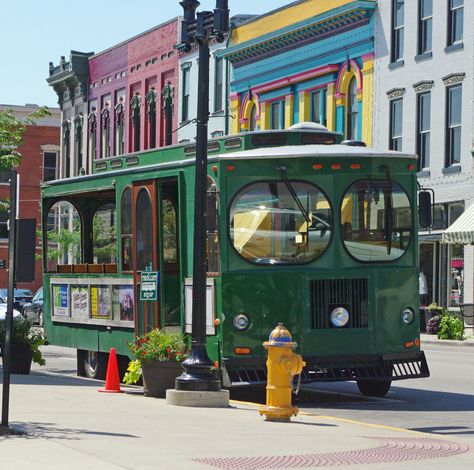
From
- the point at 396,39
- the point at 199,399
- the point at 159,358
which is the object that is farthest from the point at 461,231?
the point at 199,399

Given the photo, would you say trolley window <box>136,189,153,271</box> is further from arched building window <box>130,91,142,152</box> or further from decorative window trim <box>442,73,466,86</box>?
arched building window <box>130,91,142,152</box>

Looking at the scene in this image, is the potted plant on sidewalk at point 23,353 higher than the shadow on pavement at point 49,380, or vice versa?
the potted plant on sidewalk at point 23,353

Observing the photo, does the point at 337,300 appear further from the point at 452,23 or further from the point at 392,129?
the point at 392,129

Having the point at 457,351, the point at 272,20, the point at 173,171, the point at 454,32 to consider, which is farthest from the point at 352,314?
the point at 272,20

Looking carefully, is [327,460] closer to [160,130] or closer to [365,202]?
[365,202]

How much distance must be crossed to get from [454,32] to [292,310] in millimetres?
24532

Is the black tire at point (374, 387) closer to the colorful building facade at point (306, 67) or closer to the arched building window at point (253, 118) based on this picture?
the colorful building facade at point (306, 67)

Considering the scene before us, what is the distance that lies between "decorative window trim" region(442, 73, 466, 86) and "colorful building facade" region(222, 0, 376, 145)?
375 centimetres

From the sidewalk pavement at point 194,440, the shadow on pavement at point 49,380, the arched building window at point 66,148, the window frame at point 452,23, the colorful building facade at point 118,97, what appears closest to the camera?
the sidewalk pavement at point 194,440

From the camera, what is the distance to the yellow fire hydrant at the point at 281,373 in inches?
577

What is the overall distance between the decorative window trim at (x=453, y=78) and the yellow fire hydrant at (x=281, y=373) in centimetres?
2623

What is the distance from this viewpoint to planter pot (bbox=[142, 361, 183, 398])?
57.6 feet

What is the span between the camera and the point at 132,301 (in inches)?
781

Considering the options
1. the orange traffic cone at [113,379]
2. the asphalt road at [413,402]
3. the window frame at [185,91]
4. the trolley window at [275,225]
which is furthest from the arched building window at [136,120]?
the trolley window at [275,225]
